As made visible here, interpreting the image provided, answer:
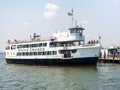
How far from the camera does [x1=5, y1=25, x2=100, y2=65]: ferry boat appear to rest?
49531 millimetres

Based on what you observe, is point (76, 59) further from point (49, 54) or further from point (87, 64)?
point (49, 54)

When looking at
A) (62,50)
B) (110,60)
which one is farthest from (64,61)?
(110,60)

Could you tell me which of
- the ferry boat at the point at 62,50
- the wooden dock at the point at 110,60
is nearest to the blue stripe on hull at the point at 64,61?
the ferry boat at the point at 62,50

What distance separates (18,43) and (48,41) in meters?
9.90

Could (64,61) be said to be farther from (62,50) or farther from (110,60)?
(110,60)

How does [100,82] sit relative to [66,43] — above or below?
below

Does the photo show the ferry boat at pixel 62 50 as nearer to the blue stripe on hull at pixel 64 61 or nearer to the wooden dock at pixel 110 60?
the blue stripe on hull at pixel 64 61

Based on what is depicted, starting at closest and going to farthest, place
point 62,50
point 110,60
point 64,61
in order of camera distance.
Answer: point 64,61
point 62,50
point 110,60

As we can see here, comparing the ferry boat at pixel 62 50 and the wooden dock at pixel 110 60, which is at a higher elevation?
the ferry boat at pixel 62 50

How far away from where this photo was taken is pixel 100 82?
31672 millimetres

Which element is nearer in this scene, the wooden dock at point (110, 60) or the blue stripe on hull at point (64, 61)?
the blue stripe on hull at point (64, 61)

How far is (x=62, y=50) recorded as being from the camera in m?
52.4

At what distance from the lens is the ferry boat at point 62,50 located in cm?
4953

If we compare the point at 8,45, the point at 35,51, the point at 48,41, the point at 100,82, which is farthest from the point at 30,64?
the point at 100,82
